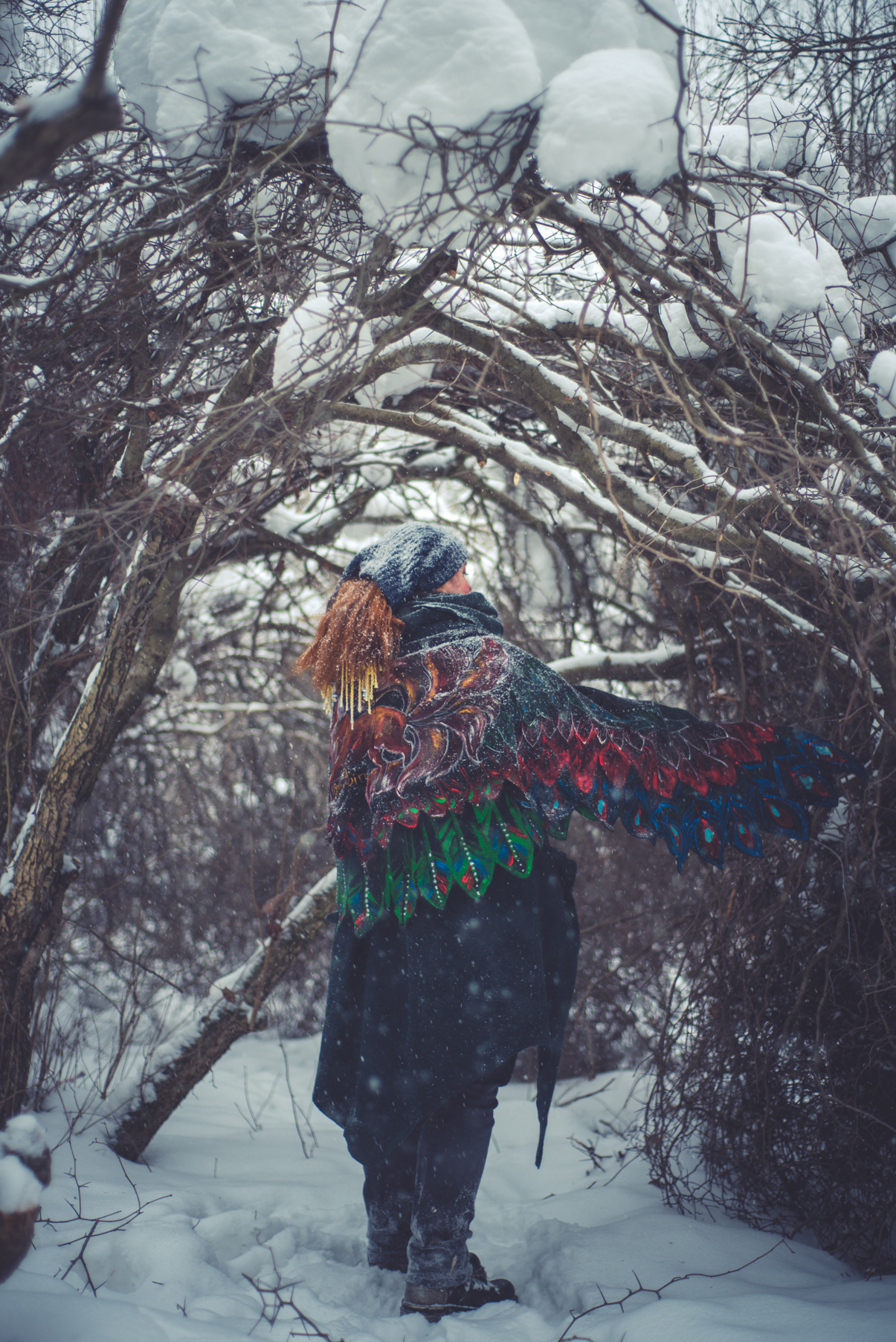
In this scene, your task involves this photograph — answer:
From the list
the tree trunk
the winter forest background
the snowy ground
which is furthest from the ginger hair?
the snowy ground

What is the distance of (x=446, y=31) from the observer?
1.42 metres

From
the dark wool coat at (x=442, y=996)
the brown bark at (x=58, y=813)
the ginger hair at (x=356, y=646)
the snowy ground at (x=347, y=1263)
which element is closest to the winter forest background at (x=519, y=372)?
the brown bark at (x=58, y=813)

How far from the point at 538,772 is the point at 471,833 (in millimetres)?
188

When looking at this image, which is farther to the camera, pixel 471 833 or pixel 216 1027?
pixel 216 1027

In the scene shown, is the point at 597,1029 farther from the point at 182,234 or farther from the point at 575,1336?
the point at 182,234

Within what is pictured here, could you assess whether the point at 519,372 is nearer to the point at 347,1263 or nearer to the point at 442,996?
the point at 442,996

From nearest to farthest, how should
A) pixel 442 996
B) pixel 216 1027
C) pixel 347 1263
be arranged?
pixel 442 996, pixel 347 1263, pixel 216 1027

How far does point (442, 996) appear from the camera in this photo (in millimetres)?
1671

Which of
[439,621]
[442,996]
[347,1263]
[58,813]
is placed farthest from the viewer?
[58,813]

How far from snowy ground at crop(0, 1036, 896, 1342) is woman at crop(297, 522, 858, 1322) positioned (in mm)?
172

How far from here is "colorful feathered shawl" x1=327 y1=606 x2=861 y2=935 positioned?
5.49 feet

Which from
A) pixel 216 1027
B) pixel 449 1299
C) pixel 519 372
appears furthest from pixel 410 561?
pixel 216 1027

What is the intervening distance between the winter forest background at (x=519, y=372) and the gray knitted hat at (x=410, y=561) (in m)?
0.26

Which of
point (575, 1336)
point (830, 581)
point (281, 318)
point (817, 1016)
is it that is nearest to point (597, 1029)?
point (817, 1016)
